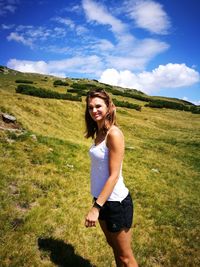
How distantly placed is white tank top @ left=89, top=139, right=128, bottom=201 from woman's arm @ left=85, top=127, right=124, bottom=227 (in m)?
0.14

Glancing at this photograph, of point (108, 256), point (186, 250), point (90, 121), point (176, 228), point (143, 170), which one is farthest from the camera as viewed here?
point (143, 170)

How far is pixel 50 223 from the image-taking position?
8.11m

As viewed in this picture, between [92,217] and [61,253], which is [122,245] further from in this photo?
[61,253]

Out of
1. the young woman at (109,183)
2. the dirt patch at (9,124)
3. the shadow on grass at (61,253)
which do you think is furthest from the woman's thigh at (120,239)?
the dirt patch at (9,124)

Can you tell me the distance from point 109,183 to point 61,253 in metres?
3.69

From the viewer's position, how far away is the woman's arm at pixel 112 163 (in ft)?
13.5

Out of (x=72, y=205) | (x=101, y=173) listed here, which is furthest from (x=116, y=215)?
(x=72, y=205)

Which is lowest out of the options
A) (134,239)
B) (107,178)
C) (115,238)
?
(134,239)

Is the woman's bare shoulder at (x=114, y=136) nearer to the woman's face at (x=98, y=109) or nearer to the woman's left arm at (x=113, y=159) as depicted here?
the woman's left arm at (x=113, y=159)

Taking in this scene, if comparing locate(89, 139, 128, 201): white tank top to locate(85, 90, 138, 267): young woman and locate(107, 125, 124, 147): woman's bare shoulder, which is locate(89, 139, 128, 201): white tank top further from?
locate(107, 125, 124, 147): woman's bare shoulder

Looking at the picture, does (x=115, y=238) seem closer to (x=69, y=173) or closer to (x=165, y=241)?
(x=165, y=241)

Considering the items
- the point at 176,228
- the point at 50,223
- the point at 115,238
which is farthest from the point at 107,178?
the point at 176,228

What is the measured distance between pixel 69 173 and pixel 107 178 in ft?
26.1

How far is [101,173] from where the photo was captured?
4.41 metres
